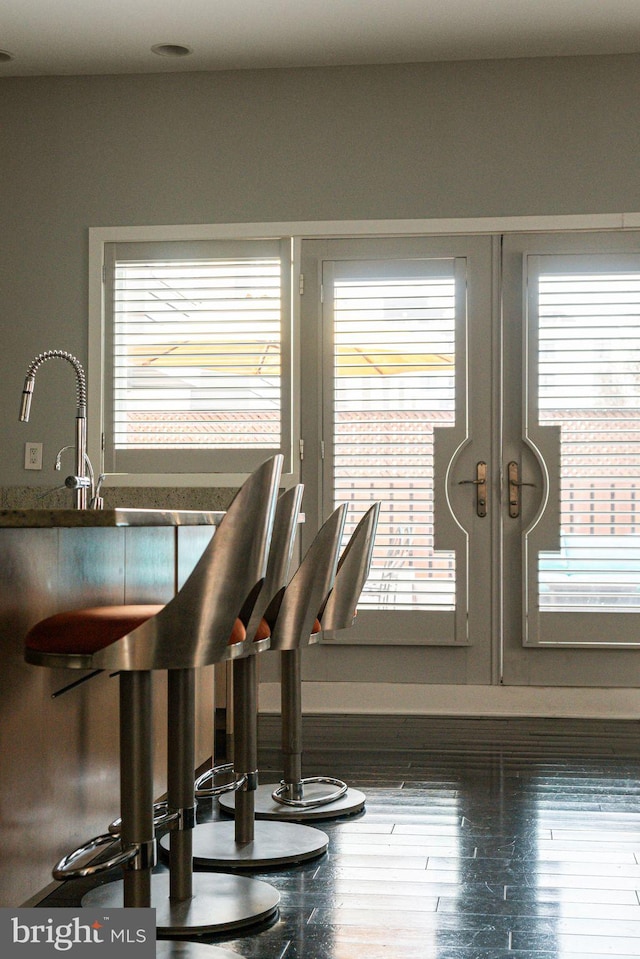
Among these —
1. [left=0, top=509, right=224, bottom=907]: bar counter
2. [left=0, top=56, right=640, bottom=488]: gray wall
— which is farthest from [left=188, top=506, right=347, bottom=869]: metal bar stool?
[left=0, top=56, right=640, bottom=488]: gray wall

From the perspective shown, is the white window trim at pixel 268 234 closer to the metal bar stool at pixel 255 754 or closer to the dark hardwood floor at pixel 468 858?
the dark hardwood floor at pixel 468 858

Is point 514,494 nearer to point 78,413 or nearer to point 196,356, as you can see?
point 196,356

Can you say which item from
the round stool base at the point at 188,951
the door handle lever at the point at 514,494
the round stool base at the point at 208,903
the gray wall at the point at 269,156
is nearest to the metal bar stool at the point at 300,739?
the round stool base at the point at 208,903

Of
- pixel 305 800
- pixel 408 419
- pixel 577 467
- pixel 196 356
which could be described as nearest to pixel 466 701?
pixel 577 467

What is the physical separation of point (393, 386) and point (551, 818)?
2.33 metres

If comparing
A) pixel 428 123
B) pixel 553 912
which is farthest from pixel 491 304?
pixel 553 912

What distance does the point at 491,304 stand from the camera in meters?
4.82

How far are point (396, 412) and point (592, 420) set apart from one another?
0.88 m

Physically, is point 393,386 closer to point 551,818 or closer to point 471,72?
point 471,72

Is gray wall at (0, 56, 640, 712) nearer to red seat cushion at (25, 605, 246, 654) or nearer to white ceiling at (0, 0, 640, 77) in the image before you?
white ceiling at (0, 0, 640, 77)

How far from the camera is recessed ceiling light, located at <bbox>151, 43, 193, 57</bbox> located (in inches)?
187

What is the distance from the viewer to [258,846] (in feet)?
8.76

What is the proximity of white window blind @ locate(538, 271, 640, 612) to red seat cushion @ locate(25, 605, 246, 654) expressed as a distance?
310 cm

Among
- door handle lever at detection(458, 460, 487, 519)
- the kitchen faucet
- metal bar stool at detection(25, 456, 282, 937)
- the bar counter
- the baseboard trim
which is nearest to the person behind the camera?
metal bar stool at detection(25, 456, 282, 937)
